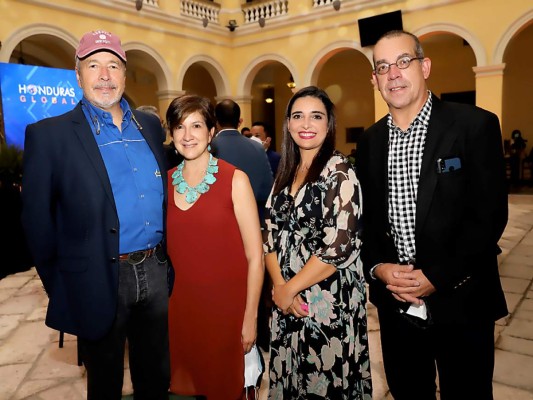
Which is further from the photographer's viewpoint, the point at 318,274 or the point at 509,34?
the point at 509,34

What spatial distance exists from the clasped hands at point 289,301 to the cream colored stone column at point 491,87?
908 centimetres

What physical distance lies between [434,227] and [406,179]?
0.78ft

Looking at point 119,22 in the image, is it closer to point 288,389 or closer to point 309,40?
point 309,40

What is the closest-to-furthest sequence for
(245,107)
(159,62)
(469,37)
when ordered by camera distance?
(469,37) → (159,62) → (245,107)

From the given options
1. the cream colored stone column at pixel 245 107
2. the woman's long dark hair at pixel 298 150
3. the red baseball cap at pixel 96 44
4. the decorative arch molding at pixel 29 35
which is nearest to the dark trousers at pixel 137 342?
the woman's long dark hair at pixel 298 150

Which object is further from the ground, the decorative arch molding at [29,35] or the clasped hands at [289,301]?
the decorative arch molding at [29,35]

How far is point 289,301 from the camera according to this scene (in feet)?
6.25

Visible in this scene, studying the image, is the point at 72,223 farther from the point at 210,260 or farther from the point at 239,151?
the point at 239,151

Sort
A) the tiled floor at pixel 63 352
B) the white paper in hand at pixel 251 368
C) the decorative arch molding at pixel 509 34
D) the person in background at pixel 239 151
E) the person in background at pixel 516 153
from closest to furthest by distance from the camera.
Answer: the white paper in hand at pixel 251 368 < the tiled floor at pixel 63 352 < the person in background at pixel 239 151 < the decorative arch molding at pixel 509 34 < the person in background at pixel 516 153

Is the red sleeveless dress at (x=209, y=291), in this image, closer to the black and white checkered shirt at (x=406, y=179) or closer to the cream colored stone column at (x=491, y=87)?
the black and white checkered shirt at (x=406, y=179)

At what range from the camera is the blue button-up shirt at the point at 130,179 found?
69.4 inches

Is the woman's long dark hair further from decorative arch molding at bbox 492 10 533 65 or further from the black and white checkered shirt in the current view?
decorative arch molding at bbox 492 10 533 65

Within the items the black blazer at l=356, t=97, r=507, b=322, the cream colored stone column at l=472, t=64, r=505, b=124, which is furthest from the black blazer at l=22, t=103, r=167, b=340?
the cream colored stone column at l=472, t=64, r=505, b=124

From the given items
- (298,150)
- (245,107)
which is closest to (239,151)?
(298,150)
